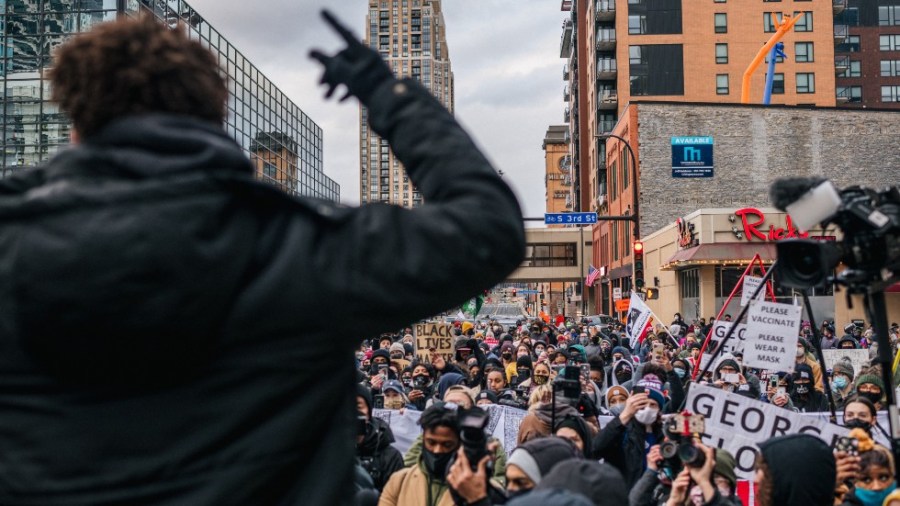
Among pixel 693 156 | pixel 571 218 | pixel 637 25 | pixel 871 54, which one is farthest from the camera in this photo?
pixel 871 54

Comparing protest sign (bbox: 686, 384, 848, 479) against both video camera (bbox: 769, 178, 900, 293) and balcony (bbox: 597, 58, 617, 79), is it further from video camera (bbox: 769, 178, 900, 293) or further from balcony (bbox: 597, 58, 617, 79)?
balcony (bbox: 597, 58, 617, 79)

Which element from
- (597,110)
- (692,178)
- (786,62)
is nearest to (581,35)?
(597,110)

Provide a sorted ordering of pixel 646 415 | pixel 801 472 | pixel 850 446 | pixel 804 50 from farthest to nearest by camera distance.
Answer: pixel 804 50 → pixel 646 415 → pixel 850 446 → pixel 801 472

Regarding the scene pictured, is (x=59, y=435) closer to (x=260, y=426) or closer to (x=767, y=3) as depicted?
(x=260, y=426)

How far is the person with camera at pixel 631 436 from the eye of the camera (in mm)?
6359

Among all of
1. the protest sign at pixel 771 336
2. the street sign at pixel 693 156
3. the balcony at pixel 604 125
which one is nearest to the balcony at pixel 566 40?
the balcony at pixel 604 125

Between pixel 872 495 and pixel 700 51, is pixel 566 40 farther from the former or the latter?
pixel 872 495

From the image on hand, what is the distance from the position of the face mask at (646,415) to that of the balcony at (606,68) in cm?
5961

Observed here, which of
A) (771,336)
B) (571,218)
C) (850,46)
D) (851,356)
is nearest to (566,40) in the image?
(850,46)

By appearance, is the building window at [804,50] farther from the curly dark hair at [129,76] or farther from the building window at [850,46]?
the curly dark hair at [129,76]

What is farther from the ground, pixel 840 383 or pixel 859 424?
pixel 859 424

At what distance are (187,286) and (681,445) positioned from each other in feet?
11.7

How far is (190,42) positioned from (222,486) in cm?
76

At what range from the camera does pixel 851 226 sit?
2.59 m
